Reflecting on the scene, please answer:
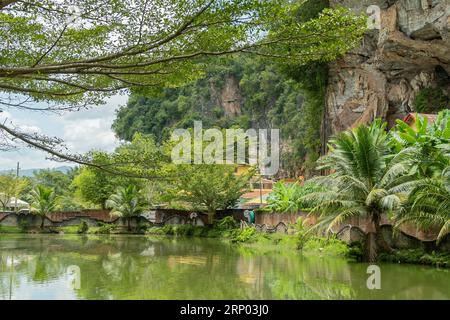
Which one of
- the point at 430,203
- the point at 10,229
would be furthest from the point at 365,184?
the point at 10,229

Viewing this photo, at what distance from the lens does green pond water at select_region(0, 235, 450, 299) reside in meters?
7.42

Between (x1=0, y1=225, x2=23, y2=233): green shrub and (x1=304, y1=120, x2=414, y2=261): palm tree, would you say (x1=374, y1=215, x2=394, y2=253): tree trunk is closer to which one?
(x1=304, y1=120, x2=414, y2=261): palm tree

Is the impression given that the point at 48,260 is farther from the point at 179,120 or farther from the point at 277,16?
the point at 179,120

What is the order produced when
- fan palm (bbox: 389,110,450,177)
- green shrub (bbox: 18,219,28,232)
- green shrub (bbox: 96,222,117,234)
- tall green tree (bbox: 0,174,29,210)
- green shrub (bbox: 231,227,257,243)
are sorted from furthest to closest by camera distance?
tall green tree (bbox: 0,174,29,210)
green shrub (bbox: 18,219,28,232)
green shrub (bbox: 96,222,117,234)
green shrub (bbox: 231,227,257,243)
fan palm (bbox: 389,110,450,177)

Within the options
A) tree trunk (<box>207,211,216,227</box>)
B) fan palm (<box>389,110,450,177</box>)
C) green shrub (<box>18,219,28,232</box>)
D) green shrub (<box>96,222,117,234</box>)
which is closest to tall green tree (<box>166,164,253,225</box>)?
tree trunk (<box>207,211,216,227</box>)

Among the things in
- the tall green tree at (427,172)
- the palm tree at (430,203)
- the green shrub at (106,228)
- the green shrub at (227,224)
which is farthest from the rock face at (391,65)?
the green shrub at (106,228)

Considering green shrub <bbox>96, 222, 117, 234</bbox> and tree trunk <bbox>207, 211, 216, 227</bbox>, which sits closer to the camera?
tree trunk <bbox>207, 211, 216, 227</bbox>

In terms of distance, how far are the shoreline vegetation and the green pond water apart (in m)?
0.63

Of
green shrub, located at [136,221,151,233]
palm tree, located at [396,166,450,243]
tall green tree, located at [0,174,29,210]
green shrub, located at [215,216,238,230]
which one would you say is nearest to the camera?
palm tree, located at [396,166,450,243]

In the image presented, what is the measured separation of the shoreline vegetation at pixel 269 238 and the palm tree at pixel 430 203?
107cm

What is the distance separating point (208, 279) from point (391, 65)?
57.4 ft

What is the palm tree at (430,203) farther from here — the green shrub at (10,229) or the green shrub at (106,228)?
the green shrub at (10,229)

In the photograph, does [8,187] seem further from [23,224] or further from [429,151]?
[429,151]

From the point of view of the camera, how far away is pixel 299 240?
16391 mm
